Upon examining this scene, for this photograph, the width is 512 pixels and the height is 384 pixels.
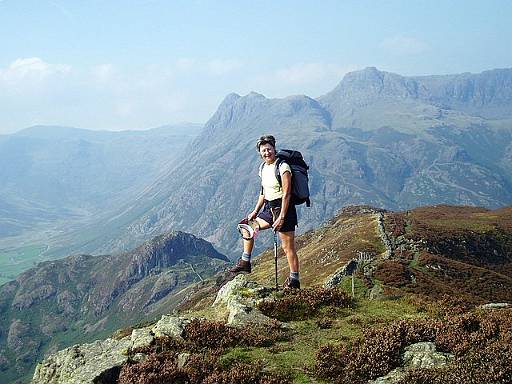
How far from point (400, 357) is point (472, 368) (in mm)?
1719

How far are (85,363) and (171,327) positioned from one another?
8.20 feet

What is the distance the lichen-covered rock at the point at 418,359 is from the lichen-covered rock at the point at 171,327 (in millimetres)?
5444

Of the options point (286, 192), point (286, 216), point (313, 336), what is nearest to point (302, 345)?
point (313, 336)

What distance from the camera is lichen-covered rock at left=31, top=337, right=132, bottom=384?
36.5 feet

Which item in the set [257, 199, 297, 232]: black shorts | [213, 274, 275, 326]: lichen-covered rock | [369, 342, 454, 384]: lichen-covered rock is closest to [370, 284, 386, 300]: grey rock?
[213, 274, 275, 326]: lichen-covered rock

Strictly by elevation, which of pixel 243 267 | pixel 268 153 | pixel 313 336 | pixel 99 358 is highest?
pixel 268 153

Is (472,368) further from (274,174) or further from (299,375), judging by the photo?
(274,174)

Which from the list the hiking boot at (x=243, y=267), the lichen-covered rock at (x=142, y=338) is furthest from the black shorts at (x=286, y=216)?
the lichen-covered rock at (x=142, y=338)

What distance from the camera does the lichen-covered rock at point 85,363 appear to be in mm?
11116

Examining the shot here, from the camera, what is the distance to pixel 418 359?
33.1 feet

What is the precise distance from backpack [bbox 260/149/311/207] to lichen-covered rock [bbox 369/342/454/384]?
6.37 metres

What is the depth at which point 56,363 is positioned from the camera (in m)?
14.6

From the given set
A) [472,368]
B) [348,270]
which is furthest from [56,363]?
[348,270]

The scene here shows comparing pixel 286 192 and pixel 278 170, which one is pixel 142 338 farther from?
pixel 278 170
